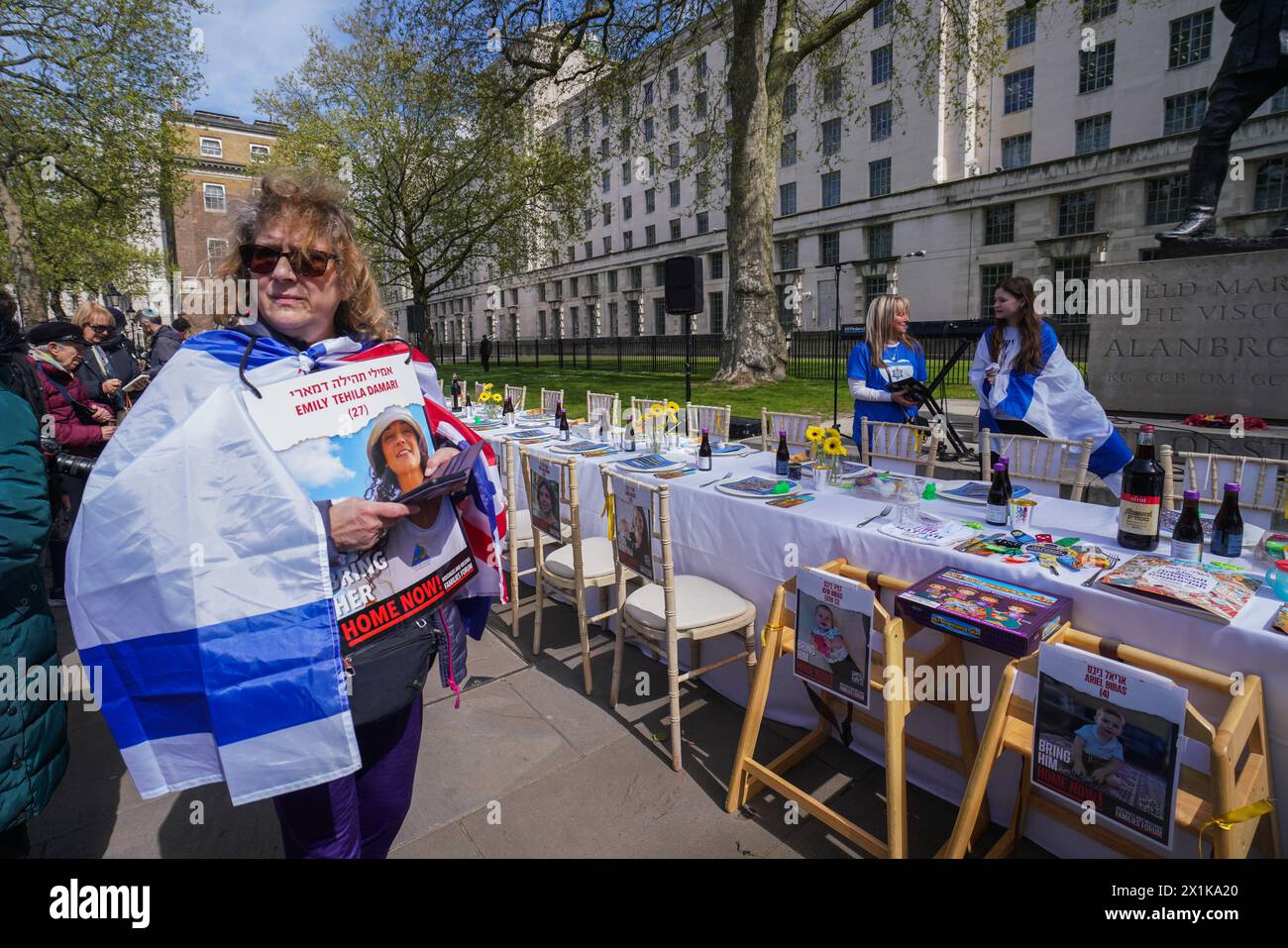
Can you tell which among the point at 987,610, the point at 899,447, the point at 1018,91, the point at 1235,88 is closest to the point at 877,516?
the point at 987,610

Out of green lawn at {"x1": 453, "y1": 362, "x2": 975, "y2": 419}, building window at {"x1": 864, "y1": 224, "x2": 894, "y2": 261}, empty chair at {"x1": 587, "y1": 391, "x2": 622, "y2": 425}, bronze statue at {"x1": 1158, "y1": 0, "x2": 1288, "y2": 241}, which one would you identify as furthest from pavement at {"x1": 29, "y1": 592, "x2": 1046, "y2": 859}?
building window at {"x1": 864, "y1": 224, "x2": 894, "y2": 261}

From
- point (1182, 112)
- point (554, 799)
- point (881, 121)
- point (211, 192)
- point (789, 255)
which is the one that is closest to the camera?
point (554, 799)

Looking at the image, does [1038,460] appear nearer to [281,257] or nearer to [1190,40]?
[281,257]

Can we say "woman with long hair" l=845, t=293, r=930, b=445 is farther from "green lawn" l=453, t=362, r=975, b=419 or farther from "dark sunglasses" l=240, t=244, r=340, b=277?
"green lawn" l=453, t=362, r=975, b=419

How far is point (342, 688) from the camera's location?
4.67 feet

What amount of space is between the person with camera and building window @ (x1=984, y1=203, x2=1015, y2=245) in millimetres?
34895

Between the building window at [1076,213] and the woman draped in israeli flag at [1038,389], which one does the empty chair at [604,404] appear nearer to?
the woman draped in israeli flag at [1038,389]

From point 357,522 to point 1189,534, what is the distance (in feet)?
9.12

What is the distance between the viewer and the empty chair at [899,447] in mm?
4520

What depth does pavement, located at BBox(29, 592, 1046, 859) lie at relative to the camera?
243 cm

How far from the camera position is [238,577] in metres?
1.31

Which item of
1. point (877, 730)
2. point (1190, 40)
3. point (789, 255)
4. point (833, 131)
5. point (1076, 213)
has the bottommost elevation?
point (877, 730)

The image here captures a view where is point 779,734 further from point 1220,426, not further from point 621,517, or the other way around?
point 1220,426

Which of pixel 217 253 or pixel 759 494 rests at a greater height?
pixel 217 253
